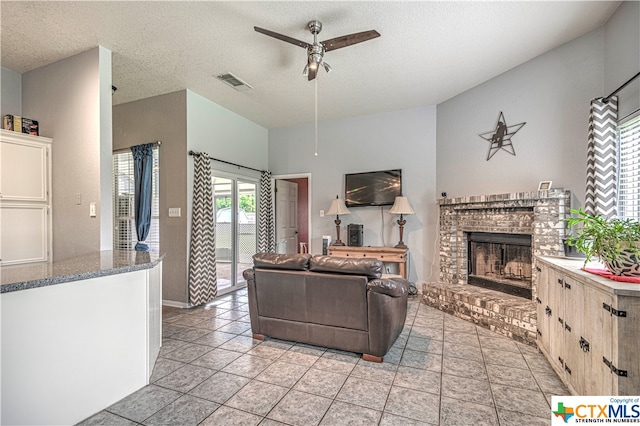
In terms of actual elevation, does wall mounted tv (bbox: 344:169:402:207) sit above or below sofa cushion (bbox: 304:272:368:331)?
above

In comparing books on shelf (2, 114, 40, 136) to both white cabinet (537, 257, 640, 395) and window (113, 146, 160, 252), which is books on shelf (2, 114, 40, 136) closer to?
window (113, 146, 160, 252)

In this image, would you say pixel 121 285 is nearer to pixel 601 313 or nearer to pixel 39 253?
pixel 39 253

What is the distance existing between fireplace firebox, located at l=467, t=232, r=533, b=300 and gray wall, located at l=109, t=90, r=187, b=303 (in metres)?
4.00

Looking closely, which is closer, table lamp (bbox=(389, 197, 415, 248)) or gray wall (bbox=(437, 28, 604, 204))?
gray wall (bbox=(437, 28, 604, 204))

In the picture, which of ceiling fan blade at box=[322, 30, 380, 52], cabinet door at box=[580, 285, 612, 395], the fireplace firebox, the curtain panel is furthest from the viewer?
the curtain panel

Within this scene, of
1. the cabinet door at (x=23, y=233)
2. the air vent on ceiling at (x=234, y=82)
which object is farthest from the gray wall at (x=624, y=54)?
the cabinet door at (x=23, y=233)

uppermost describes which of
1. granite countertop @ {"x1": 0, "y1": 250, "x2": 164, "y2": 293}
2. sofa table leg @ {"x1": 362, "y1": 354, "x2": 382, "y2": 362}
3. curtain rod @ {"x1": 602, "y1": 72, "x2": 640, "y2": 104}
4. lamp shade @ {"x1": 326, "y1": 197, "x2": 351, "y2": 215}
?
curtain rod @ {"x1": 602, "y1": 72, "x2": 640, "y2": 104}

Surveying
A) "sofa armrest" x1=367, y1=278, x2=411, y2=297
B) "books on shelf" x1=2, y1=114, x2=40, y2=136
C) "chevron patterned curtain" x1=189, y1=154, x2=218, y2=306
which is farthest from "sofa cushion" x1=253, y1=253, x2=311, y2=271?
"books on shelf" x1=2, y1=114, x2=40, y2=136

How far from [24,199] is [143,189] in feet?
4.00

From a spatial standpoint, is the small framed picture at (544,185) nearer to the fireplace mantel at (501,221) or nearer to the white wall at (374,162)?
the fireplace mantel at (501,221)

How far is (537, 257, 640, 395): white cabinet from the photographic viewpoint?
156cm

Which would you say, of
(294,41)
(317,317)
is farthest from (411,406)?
(294,41)

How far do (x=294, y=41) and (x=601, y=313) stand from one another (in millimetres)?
2852

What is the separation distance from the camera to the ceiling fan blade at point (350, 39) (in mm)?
2316
